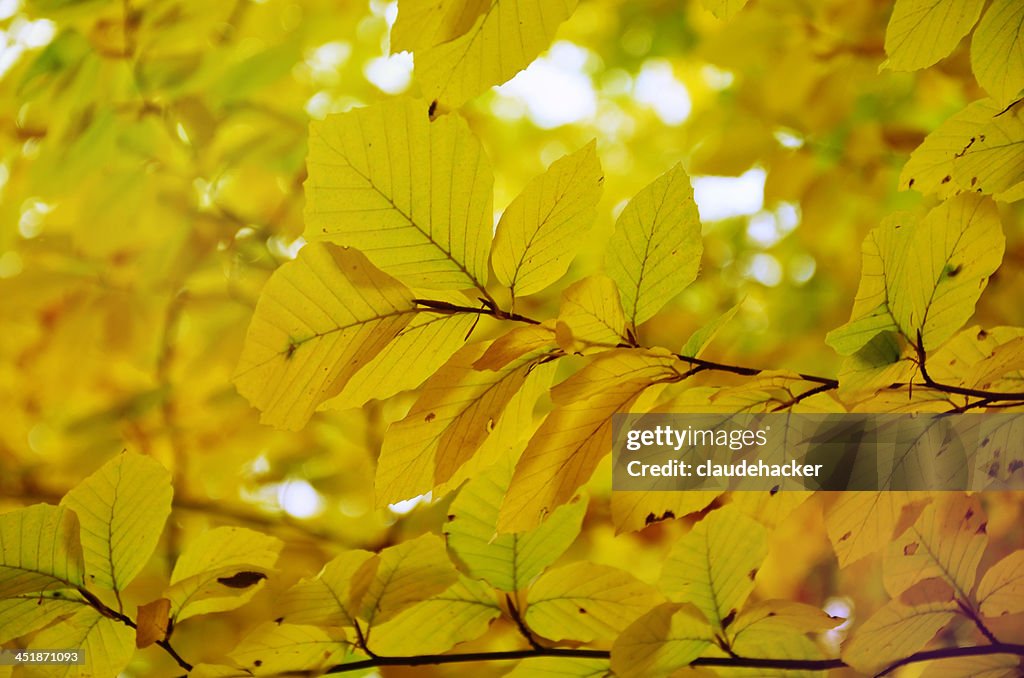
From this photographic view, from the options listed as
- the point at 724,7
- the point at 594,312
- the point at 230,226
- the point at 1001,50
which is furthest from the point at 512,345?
the point at 230,226

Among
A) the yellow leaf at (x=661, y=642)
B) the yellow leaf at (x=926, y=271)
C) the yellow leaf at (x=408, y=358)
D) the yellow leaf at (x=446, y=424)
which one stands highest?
the yellow leaf at (x=926, y=271)

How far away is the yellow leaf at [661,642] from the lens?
0.32 meters

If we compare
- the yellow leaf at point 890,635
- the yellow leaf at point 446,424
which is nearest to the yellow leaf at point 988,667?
the yellow leaf at point 890,635

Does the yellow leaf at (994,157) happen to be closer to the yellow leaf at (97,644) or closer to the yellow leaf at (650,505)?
the yellow leaf at (650,505)

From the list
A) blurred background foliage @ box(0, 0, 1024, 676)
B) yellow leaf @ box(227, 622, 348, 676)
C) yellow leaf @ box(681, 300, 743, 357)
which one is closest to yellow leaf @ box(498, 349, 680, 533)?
yellow leaf @ box(681, 300, 743, 357)

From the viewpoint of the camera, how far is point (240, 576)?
0.34m

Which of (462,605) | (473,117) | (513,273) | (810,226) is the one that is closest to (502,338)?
(513,273)

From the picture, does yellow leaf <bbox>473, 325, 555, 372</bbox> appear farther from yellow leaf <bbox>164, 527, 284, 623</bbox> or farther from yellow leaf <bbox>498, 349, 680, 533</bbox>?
yellow leaf <bbox>164, 527, 284, 623</bbox>

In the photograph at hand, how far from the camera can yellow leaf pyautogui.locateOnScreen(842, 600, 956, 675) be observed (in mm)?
335

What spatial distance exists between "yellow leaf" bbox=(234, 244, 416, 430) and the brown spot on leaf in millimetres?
92

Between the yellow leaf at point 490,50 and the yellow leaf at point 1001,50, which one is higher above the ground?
the yellow leaf at point 1001,50

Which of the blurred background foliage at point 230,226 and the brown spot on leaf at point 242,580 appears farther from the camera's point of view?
the blurred background foliage at point 230,226

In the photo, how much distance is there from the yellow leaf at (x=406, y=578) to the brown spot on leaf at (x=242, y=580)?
48 mm

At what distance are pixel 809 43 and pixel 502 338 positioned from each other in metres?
0.71
